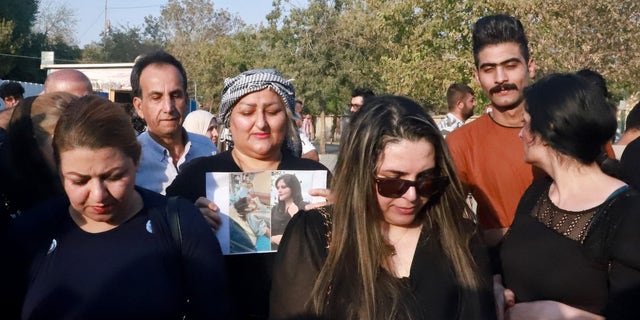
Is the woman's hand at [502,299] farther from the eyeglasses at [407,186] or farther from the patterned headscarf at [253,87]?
the patterned headscarf at [253,87]

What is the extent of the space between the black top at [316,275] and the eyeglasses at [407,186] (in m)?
0.21

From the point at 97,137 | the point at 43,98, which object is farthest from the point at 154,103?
the point at 97,137

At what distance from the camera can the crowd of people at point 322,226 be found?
99.7 inches

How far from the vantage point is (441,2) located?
18.9m

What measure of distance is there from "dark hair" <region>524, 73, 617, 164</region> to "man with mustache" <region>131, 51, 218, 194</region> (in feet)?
7.00

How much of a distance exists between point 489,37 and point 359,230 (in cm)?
164

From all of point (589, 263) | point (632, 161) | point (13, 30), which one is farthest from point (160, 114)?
point (13, 30)

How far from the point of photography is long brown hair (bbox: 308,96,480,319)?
2.45 meters

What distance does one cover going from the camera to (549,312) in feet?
8.94

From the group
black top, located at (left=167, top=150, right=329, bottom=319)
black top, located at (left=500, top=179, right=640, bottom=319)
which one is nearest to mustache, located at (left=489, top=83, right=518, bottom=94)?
black top, located at (left=500, top=179, right=640, bottom=319)

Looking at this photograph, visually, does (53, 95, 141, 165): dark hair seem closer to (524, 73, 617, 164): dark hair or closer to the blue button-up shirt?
the blue button-up shirt

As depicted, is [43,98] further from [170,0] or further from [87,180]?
[170,0]

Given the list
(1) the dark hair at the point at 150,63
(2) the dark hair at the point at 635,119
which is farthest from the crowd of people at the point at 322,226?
(2) the dark hair at the point at 635,119

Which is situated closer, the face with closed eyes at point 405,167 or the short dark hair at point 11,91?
the face with closed eyes at point 405,167
